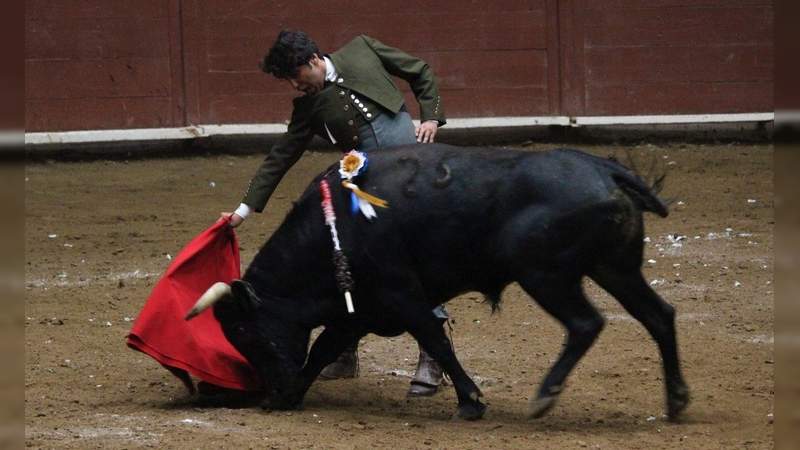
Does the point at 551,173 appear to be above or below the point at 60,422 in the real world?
above

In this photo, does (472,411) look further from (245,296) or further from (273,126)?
(273,126)

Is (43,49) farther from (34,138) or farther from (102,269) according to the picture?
(102,269)

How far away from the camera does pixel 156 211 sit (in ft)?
27.5

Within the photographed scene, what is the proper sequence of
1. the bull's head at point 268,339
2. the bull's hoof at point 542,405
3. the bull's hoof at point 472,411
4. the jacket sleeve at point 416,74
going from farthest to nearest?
the jacket sleeve at point 416,74, the bull's head at point 268,339, the bull's hoof at point 472,411, the bull's hoof at point 542,405

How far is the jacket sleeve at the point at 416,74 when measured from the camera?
16.3ft

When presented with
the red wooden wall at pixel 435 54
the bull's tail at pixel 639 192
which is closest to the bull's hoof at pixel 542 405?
the bull's tail at pixel 639 192

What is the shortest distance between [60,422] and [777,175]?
540 cm

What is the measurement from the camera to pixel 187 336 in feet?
15.5

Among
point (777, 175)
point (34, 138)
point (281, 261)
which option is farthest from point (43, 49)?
point (281, 261)

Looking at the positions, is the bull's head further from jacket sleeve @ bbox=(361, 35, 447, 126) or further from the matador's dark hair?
jacket sleeve @ bbox=(361, 35, 447, 126)

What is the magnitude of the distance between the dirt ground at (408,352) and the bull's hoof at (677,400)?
54 millimetres

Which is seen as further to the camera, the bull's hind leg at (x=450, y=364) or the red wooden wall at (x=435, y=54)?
the red wooden wall at (x=435, y=54)

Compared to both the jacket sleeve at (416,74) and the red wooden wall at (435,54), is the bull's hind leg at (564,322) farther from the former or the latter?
the red wooden wall at (435,54)

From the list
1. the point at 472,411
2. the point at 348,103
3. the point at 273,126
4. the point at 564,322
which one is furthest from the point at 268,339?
the point at 273,126
